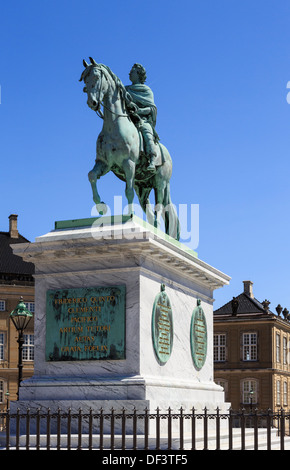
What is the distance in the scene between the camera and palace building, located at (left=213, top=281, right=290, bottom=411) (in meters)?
69.3

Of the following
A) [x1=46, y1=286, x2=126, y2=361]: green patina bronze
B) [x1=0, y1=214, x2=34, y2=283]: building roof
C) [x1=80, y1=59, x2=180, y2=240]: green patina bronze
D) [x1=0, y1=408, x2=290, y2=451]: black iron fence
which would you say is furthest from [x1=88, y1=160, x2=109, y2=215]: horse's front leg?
[x1=0, y1=214, x2=34, y2=283]: building roof

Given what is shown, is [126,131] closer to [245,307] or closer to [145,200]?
[145,200]

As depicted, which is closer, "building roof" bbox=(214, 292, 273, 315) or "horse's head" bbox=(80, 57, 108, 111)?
"horse's head" bbox=(80, 57, 108, 111)

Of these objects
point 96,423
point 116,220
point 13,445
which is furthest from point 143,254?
point 13,445

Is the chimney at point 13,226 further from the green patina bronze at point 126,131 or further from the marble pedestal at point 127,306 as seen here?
the marble pedestal at point 127,306

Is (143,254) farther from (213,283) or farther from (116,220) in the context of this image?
(213,283)

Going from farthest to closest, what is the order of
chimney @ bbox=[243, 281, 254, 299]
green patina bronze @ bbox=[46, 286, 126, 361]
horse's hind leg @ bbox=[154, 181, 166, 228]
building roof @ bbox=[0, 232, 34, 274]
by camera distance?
chimney @ bbox=[243, 281, 254, 299], building roof @ bbox=[0, 232, 34, 274], horse's hind leg @ bbox=[154, 181, 166, 228], green patina bronze @ bbox=[46, 286, 126, 361]

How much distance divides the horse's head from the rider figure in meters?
1.39

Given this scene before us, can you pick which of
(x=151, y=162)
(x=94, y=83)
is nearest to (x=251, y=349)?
(x=151, y=162)

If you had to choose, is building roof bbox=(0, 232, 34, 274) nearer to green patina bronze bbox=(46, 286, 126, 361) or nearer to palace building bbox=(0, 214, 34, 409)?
palace building bbox=(0, 214, 34, 409)

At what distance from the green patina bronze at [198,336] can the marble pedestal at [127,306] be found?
0.86m

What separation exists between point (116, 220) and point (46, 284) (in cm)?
200

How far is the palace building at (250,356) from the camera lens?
6931cm

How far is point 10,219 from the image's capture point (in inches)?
2822
